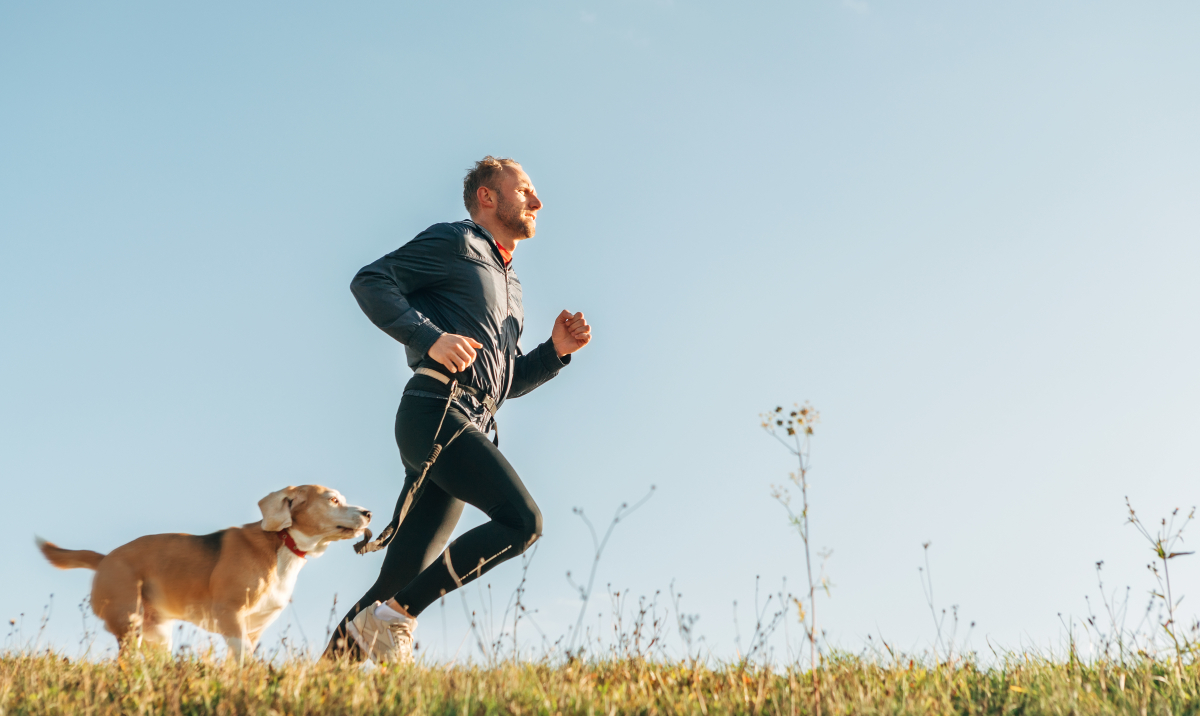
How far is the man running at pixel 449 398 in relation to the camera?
3.72m

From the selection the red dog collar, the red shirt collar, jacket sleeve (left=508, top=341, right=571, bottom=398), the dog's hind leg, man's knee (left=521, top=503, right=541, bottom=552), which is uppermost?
the red shirt collar

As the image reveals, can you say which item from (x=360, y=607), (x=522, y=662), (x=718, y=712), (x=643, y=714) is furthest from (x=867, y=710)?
(x=360, y=607)

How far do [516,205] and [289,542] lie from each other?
8.47ft

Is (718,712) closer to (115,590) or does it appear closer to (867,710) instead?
(867,710)

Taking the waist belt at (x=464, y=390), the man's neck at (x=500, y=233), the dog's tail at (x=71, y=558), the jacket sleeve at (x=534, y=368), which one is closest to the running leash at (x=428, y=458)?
the waist belt at (x=464, y=390)

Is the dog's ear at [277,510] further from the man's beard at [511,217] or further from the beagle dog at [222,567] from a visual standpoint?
the man's beard at [511,217]

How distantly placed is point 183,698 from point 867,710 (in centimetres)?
219

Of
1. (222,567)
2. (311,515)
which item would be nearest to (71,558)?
(222,567)

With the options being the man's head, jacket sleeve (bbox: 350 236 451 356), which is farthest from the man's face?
jacket sleeve (bbox: 350 236 451 356)

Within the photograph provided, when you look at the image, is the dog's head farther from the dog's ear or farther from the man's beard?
the man's beard

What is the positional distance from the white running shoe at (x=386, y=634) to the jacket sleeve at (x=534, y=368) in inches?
55.5

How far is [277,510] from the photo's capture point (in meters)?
5.41

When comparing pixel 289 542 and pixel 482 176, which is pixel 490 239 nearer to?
pixel 482 176

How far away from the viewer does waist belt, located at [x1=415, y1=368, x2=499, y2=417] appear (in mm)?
3949
